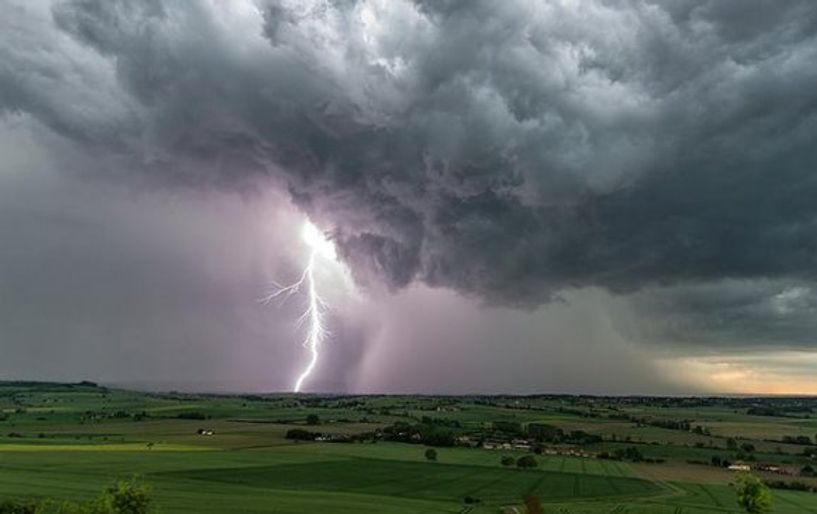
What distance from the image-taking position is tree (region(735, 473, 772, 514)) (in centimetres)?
10456

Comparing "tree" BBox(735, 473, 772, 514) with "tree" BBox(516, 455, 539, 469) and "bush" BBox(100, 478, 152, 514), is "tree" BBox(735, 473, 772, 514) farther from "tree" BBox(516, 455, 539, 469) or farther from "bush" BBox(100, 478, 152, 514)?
"bush" BBox(100, 478, 152, 514)

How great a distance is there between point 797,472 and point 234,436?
471 ft

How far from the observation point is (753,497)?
105 meters

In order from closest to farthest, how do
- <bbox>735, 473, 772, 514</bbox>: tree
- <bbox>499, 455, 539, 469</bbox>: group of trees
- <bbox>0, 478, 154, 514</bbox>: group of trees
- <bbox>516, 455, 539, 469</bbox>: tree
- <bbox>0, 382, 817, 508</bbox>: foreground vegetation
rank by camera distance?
<bbox>0, 478, 154, 514</bbox>: group of trees, <bbox>0, 382, 817, 508</bbox>: foreground vegetation, <bbox>735, 473, 772, 514</bbox>: tree, <bbox>516, 455, 539, 469</bbox>: tree, <bbox>499, 455, 539, 469</bbox>: group of trees

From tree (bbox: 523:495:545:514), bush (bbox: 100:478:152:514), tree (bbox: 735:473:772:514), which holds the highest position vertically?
tree (bbox: 523:495:545:514)

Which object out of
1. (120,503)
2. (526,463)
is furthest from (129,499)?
(526,463)

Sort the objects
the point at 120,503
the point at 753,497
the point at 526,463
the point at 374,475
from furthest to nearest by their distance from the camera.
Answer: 1. the point at 526,463
2. the point at 374,475
3. the point at 753,497
4. the point at 120,503

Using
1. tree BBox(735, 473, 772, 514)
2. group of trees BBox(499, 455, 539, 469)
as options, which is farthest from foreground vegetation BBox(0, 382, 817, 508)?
group of trees BBox(499, 455, 539, 469)

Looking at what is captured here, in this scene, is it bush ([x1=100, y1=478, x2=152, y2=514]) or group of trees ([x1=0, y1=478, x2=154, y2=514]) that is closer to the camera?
group of trees ([x1=0, y1=478, x2=154, y2=514])

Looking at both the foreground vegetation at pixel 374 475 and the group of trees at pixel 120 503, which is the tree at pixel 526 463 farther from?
the group of trees at pixel 120 503

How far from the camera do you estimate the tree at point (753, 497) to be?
343ft

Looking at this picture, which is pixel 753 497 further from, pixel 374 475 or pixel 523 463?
pixel 374 475

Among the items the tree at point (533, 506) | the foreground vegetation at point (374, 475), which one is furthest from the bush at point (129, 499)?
the tree at point (533, 506)

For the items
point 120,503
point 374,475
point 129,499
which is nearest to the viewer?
point 120,503
